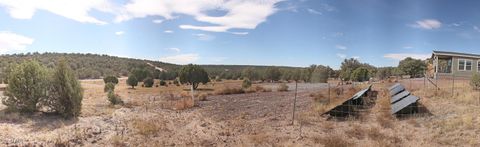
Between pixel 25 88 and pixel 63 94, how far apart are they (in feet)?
3.46

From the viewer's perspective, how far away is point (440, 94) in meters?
17.9

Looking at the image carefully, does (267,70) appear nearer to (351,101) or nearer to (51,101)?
(351,101)

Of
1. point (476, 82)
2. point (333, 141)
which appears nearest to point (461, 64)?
point (476, 82)

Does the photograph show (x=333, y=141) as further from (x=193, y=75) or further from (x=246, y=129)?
(x=193, y=75)

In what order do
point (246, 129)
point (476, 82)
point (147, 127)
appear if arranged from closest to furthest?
point (147, 127), point (246, 129), point (476, 82)

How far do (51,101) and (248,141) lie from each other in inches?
253

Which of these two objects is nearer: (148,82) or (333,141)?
(333,141)

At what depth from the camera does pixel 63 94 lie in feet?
37.7

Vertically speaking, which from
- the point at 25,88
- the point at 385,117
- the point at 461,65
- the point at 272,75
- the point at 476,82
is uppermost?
the point at 461,65

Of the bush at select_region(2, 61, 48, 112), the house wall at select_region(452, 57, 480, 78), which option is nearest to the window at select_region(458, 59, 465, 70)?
Result: the house wall at select_region(452, 57, 480, 78)

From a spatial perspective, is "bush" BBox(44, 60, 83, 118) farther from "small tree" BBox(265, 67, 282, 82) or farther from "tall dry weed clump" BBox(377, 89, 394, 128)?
"small tree" BBox(265, 67, 282, 82)

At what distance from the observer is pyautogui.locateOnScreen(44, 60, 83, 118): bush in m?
11.4

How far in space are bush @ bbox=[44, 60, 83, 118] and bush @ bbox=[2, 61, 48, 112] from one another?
279 mm

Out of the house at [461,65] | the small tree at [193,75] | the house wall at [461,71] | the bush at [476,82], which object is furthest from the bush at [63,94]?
the small tree at [193,75]
